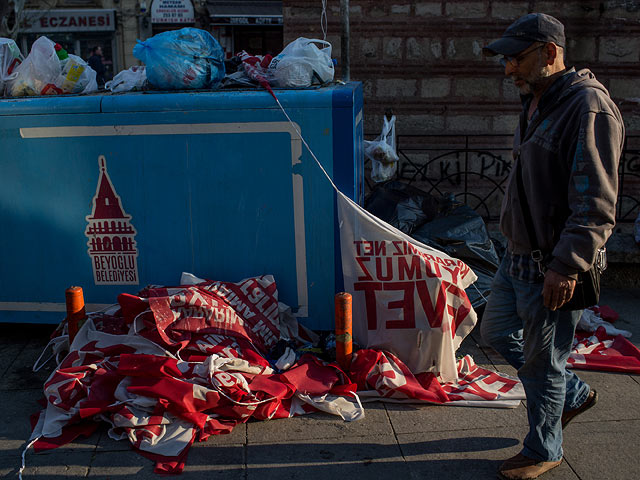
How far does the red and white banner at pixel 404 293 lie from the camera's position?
3863 millimetres

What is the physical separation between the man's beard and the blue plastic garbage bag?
2.15 meters

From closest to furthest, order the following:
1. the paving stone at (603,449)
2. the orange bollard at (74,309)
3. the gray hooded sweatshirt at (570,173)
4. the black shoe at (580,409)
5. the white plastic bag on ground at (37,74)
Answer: the gray hooded sweatshirt at (570,173), the paving stone at (603,449), the black shoe at (580,409), the orange bollard at (74,309), the white plastic bag on ground at (37,74)

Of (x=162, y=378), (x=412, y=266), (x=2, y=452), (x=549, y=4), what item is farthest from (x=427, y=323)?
(x=549, y=4)

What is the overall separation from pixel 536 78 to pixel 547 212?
0.57m

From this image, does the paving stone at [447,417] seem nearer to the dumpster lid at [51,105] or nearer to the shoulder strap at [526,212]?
the shoulder strap at [526,212]

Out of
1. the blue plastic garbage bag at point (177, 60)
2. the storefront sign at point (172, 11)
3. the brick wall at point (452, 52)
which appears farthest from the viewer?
the storefront sign at point (172, 11)

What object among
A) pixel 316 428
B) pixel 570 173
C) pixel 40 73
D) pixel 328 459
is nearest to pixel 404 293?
pixel 316 428

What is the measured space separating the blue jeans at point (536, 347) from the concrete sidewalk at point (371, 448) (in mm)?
230

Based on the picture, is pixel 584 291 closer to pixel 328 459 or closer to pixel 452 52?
pixel 328 459

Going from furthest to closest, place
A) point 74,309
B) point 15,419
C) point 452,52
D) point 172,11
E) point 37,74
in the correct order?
point 172,11 < point 452,52 < point 37,74 < point 74,309 < point 15,419

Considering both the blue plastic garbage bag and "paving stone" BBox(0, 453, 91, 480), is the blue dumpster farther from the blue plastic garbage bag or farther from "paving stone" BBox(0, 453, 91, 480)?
"paving stone" BBox(0, 453, 91, 480)

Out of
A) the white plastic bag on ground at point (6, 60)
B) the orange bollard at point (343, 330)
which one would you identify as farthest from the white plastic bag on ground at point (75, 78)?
the orange bollard at point (343, 330)

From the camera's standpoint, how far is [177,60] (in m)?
4.28

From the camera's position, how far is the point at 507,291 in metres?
3.12
